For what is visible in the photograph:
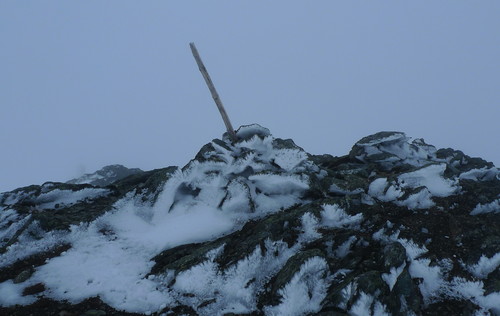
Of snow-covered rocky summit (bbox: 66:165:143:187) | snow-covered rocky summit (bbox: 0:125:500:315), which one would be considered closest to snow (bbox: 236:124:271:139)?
snow-covered rocky summit (bbox: 0:125:500:315)

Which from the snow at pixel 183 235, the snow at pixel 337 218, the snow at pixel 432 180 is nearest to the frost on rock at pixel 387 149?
the snow at pixel 432 180

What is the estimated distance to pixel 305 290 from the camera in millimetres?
8711

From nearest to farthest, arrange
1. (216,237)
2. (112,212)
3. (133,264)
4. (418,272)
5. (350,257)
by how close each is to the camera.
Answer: (418,272)
(350,257)
(133,264)
(216,237)
(112,212)

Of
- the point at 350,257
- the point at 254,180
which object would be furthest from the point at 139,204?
the point at 350,257

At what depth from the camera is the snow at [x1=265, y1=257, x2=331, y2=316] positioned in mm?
8305

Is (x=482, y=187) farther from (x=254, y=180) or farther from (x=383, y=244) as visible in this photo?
(x=254, y=180)

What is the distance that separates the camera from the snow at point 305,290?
27.2ft

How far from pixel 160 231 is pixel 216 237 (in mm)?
2683

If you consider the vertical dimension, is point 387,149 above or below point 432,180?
above

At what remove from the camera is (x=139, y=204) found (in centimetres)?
1457

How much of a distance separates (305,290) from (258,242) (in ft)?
7.42

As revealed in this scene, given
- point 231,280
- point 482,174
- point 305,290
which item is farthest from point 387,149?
point 231,280

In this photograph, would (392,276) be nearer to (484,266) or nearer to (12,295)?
(484,266)

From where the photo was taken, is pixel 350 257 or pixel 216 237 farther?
pixel 216 237
